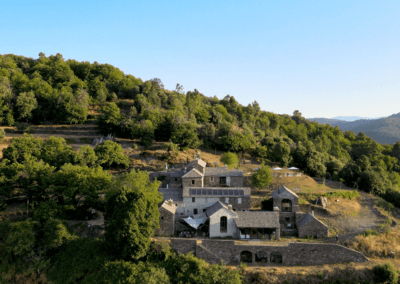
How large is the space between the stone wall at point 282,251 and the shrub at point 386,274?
5.84 ft

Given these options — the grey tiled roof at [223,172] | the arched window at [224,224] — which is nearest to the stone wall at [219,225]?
the arched window at [224,224]

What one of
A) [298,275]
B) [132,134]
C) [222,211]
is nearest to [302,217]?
[298,275]

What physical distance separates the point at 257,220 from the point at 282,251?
15.2 ft

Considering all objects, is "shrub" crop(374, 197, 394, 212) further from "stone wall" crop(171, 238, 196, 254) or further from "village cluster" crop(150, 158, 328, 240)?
"stone wall" crop(171, 238, 196, 254)

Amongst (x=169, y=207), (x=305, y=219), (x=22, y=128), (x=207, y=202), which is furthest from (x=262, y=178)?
(x=22, y=128)

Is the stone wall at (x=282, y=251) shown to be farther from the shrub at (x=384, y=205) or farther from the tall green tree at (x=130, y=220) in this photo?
the shrub at (x=384, y=205)

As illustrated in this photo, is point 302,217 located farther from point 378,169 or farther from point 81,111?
point 81,111

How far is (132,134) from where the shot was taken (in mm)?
63156

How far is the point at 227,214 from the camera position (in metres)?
32.8

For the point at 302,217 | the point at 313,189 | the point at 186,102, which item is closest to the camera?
the point at 302,217

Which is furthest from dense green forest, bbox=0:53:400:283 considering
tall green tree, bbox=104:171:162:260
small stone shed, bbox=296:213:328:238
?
small stone shed, bbox=296:213:328:238

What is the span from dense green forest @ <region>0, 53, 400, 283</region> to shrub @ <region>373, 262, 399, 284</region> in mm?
15834

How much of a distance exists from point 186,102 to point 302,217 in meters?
63.5

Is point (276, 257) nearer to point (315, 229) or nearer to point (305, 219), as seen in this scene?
point (315, 229)
